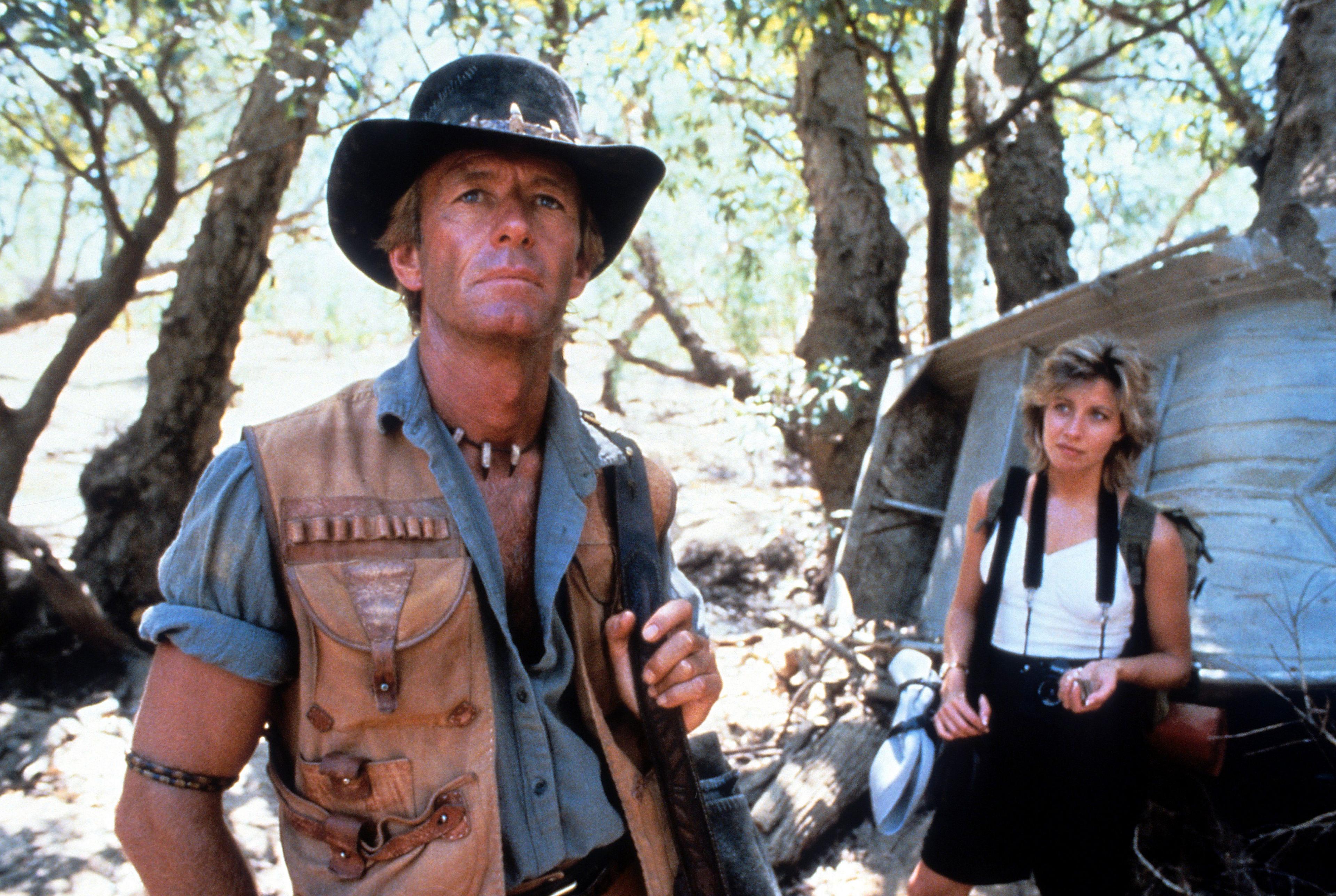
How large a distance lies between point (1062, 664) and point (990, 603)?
0.87 ft

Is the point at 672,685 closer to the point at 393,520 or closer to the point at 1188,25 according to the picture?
the point at 393,520

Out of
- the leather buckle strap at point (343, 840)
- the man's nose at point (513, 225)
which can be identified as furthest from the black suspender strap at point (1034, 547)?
the leather buckle strap at point (343, 840)

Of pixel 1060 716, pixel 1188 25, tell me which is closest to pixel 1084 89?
pixel 1188 25

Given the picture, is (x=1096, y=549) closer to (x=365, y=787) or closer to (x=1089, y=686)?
(x=1089, y=686)

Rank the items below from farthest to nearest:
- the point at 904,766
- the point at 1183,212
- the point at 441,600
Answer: the point at 1183,212 → the point at 904,766 → the point at 441,600

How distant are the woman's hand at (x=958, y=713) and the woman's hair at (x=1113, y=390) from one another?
29.2 inches

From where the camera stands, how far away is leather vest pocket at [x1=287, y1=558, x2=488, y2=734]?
4.39ft

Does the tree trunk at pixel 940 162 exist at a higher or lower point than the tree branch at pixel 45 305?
lower

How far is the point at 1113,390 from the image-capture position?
278 centimetres

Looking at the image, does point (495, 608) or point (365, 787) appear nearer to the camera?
point (365, 787)

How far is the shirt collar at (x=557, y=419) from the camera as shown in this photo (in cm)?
155

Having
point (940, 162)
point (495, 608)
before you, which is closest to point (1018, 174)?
point (940, 162)

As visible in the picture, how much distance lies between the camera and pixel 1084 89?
13516 mm

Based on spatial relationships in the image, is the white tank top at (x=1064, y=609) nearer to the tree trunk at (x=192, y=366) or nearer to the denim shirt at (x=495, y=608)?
the denim shirt at (x=495, y=608)
